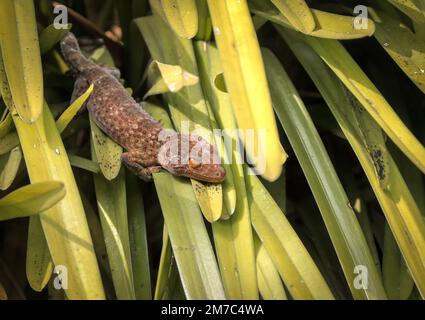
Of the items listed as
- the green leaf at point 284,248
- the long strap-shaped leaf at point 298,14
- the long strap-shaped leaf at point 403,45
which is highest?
the long strap-shaped leaf at point 298,14

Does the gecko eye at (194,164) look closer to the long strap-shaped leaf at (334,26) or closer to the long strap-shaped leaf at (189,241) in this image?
the long strap-shaped leaf at (189,241)

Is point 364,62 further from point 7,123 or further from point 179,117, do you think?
point 7,123

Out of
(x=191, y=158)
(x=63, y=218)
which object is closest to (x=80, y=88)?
(x=191, y=158)

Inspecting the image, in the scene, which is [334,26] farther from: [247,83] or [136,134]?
[136,134]

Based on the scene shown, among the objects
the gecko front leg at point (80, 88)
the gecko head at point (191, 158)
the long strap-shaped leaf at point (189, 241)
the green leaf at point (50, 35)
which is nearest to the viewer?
the long strap-shaped leaf at point (189, 241)

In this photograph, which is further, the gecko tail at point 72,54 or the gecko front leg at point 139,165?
the gecko tail at point 72,54

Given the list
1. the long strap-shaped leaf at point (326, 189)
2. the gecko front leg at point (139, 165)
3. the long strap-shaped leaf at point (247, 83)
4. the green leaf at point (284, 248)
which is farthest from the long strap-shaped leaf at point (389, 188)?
the gecko front leg at point (139, 165)
